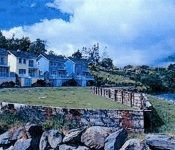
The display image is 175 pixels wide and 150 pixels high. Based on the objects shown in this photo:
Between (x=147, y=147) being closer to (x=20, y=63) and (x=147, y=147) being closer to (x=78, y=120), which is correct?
(x=78, y=120)

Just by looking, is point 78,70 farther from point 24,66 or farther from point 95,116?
point 95,116

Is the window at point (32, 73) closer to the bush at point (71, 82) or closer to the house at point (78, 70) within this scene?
the bush at point (71, 82)

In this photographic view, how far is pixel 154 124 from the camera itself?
58.9ft

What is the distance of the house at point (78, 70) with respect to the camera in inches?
3372

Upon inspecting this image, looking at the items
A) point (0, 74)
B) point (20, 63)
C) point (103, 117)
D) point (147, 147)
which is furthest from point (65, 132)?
point (20, 63)

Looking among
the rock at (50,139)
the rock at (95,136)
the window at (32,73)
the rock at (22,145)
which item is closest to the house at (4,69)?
the window at (32,73)

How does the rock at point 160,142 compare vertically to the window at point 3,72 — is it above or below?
below

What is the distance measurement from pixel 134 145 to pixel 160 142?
3.70 ft

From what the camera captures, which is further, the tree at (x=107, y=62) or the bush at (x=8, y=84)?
the tree at (x=107, y=62)

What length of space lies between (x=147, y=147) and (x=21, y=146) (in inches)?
264

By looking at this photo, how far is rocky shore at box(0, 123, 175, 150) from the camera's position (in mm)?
14336

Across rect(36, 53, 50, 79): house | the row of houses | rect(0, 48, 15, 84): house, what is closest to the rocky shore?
rect(0, 48, 15, 84): house

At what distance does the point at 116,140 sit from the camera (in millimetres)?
14867

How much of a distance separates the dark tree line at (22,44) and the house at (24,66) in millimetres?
17151
